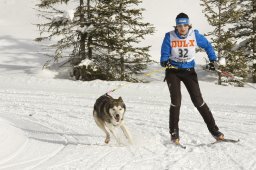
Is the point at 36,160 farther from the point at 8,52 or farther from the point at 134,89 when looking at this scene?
the point at 8,52

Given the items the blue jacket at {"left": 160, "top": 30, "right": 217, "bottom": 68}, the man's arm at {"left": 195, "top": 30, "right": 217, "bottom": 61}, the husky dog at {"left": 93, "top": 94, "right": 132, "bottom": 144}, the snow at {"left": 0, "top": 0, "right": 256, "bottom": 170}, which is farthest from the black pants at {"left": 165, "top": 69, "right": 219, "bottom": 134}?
the husky dog at {"left": 93, "top": 94, "right": 132, "bottom": 144}

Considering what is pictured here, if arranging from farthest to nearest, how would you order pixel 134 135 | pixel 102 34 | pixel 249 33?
pixel 249 33 → pixel 102 34 → pixel 134 135

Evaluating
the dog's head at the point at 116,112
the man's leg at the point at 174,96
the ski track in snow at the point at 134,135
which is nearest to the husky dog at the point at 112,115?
the dog's head at the point at 116,112

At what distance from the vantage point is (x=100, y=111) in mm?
8109

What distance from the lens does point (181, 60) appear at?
7.46m

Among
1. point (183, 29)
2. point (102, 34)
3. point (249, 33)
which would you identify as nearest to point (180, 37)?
point (183, 29)

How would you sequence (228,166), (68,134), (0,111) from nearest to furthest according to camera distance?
(228,166) < (68,134) < (0,111)

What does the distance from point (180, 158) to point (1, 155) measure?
2.67 m

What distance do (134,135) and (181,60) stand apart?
202cm

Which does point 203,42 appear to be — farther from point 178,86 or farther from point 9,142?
point 9,142

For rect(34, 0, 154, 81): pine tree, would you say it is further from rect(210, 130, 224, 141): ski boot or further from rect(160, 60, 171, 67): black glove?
rect(210, 130, 224, 141): ski boot

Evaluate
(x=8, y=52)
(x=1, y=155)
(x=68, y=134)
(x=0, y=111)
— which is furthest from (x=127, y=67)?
(x=1, y=155)

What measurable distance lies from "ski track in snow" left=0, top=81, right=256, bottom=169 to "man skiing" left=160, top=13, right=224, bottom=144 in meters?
0.48

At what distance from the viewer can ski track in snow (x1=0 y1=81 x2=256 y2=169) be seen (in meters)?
6.26
